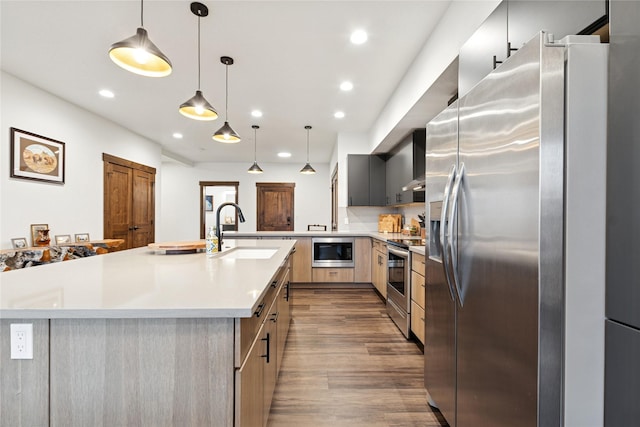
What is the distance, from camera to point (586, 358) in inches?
34.4

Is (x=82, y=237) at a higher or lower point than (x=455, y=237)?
lower

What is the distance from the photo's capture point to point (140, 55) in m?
1.68

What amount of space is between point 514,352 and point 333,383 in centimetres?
139

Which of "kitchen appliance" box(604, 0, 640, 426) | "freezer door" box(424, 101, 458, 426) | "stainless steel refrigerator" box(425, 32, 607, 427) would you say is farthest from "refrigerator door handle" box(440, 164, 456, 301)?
"kitchen appliance" box(604, 0, 640, 426)

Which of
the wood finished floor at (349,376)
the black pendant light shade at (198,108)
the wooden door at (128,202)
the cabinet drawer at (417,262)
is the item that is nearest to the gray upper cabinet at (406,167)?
the cabinet drawer at (417,262)

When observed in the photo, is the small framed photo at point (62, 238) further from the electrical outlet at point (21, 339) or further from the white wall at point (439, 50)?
the white wall at point (439, 50)

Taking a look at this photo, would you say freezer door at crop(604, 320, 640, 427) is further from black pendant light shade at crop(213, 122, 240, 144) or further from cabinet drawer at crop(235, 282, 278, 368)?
black pendant light shade at crop(213, 122, 240, 144)

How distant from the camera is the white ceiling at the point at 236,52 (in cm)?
223

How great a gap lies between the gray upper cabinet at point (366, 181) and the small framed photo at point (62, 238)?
13.9 ft

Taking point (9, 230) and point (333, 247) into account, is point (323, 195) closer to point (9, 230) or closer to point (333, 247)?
point (333, 247)

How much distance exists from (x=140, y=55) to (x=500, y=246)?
6.75ft

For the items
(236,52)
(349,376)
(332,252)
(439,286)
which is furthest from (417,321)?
(236,52)

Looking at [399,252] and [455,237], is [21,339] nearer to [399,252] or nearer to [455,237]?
[455,237]

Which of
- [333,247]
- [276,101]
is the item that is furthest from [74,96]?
[333,247]
